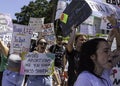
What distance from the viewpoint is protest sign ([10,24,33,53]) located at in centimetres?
969

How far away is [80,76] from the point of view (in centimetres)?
443

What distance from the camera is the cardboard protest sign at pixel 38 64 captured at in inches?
346

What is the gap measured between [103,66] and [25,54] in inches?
186

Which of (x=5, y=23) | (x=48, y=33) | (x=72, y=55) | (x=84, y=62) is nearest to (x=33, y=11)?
(x=48, y=33)

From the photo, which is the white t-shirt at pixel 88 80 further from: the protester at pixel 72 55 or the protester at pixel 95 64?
the protester at pixel 72 55

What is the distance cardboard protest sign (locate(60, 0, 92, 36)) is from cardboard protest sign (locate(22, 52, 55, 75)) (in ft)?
7.35

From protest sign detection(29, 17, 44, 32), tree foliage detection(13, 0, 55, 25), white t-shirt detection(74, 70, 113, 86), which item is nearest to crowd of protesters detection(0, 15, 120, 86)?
white t-shirt detection(74, 70, 113, 86)

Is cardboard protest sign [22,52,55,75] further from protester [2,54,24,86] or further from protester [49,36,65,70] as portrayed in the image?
protester [49,36,65,70]

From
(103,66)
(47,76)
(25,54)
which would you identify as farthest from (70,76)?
(103,66)

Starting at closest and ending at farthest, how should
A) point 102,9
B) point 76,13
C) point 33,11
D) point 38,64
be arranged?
point 102,9, point 76,13, point 38,64, point 33,11

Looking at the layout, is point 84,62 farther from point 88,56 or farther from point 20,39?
point 20,39

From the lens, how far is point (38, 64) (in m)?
9.19

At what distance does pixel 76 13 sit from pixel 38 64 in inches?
127

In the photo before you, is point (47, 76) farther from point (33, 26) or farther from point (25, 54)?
point (33, 26)
